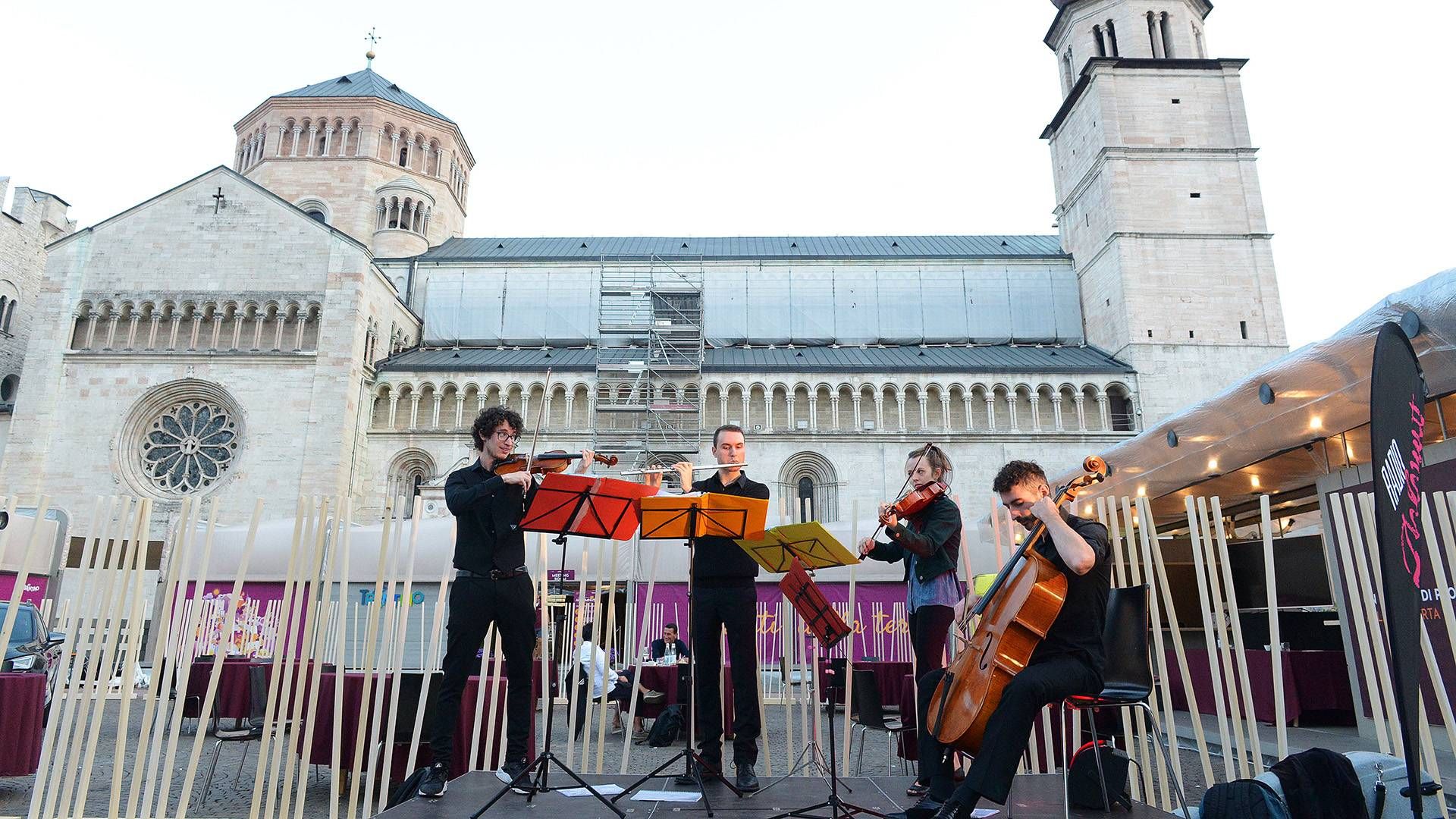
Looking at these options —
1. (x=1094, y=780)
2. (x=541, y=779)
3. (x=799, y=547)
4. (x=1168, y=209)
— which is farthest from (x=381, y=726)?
(x=1168, y=209)

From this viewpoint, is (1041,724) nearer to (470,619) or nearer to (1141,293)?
(470,619)

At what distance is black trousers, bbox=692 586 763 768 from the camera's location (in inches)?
179

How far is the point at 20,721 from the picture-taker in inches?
219

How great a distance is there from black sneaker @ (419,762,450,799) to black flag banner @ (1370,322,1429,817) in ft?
13.0

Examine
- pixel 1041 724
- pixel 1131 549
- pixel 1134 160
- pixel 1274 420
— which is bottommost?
pixel 1041 724

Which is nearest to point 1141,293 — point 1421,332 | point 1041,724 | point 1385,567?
point 1421,332

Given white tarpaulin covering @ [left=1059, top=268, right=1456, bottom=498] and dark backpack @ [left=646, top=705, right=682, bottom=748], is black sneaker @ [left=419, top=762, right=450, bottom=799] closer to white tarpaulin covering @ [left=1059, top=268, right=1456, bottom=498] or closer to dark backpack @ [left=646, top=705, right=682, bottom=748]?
dark backpack @ [left=646, top=705, right=682, bottom=748]

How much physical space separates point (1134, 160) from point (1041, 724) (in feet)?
104

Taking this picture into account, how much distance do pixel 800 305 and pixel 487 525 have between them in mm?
32158

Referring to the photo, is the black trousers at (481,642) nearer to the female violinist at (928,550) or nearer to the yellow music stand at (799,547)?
the yellow music stand at (799,547)

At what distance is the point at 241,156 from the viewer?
3891 centimetres

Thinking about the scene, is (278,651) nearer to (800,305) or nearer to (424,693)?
(424,693)

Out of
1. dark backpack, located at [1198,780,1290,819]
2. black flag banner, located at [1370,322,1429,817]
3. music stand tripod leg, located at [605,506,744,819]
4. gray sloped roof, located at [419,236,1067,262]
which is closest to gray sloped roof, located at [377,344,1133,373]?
gray sloped roof, located at [419,236,1067,262]

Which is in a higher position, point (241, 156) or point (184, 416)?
point (241, 156)
